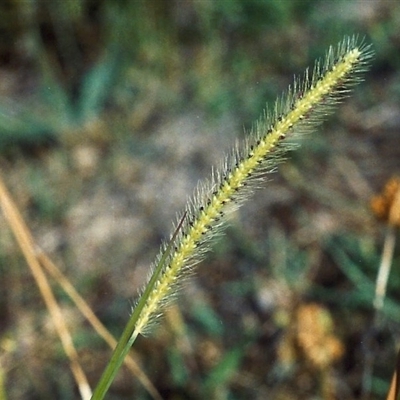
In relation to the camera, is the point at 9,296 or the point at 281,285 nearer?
the point at 281,285

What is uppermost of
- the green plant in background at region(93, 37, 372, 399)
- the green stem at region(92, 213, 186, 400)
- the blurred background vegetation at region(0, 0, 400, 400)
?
the green plant in background at region(93, 37, 372, 399)

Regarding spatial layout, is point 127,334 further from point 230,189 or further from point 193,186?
point 193,186

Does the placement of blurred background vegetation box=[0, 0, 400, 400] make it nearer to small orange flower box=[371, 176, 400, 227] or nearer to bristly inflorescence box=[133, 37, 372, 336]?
small orange flower box=[371, 176, 400, 227]

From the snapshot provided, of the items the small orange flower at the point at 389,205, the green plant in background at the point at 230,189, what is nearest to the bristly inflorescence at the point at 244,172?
the green plant in background at the point at 230,189

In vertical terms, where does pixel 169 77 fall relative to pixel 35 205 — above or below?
above

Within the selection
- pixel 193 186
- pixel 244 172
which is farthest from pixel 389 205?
pixel 193 186

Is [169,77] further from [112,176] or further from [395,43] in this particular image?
[395,43]

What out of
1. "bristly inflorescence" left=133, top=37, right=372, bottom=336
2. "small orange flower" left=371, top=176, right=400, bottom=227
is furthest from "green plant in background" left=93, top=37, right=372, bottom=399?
"small orange flower" left=371, top=176, right=400, bottom=227

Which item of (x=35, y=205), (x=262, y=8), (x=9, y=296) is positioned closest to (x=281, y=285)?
(x=9, y=296)

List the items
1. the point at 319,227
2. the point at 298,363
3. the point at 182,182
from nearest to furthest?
the point at 298,363, the point at 319,227, the point at 182,182
